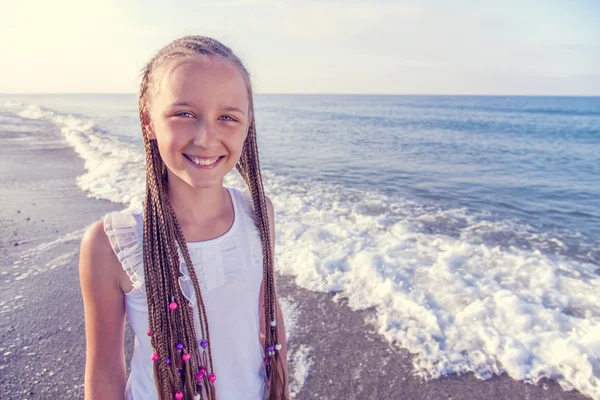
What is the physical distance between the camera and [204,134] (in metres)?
1.40

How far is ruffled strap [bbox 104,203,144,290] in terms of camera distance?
1.41 m

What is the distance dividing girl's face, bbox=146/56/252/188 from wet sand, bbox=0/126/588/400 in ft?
7.65

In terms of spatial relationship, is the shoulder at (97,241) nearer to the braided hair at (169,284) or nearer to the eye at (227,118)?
the braided hair at (169,284)

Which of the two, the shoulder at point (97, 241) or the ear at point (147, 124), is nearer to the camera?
the shoulder at point (97, 241)

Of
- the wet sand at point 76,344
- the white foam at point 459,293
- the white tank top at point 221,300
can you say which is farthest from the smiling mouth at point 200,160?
the white foam at point 459,293

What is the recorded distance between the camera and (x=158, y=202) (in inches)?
59.7

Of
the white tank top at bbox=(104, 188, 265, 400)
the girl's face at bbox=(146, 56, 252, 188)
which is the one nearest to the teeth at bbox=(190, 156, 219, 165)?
the girl's face at bbox=(146, 56, 252, 188)

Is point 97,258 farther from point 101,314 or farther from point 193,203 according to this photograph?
point 193,203

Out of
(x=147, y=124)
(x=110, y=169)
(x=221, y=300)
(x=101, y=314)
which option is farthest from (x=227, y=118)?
(x=110, y=169)

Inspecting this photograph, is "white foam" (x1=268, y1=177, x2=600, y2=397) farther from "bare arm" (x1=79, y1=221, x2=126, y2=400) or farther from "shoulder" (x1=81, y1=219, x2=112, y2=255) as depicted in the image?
"shoulder" (x1=81, y1=219, x2=112, y2=255)

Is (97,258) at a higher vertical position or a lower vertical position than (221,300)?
higher

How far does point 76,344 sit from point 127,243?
2784 millimetres

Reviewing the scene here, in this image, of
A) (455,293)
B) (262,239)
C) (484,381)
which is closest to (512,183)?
(455,293)

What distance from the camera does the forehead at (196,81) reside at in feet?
4.53
